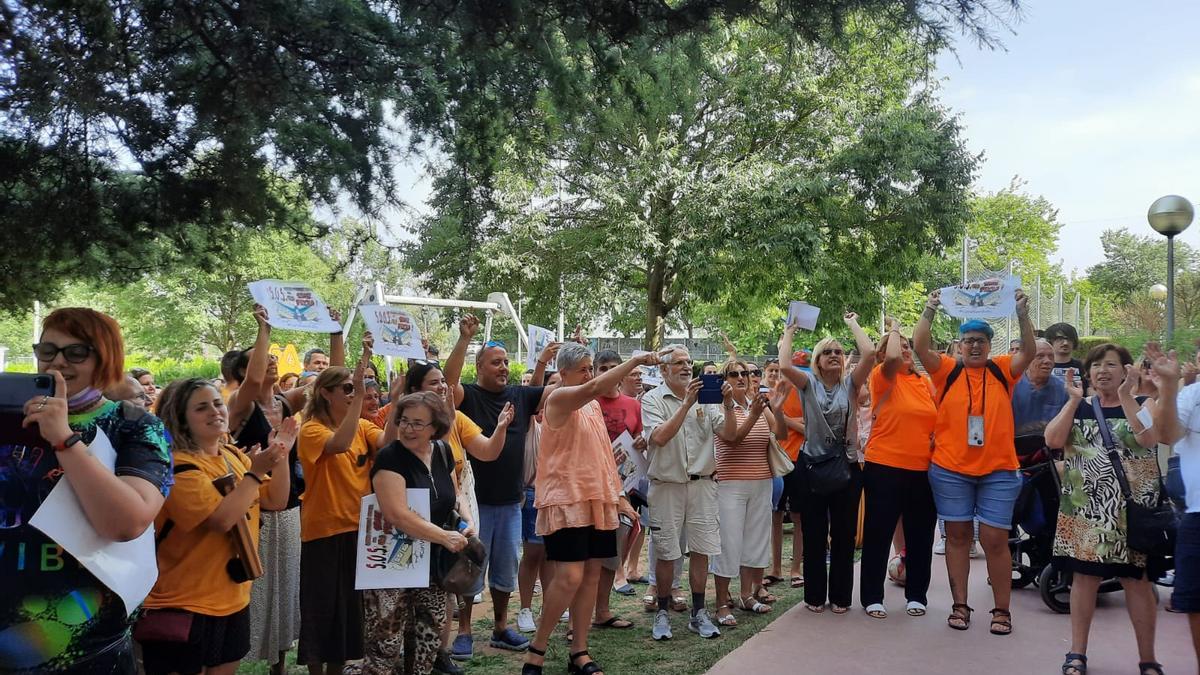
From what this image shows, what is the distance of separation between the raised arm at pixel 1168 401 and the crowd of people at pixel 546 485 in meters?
0.01

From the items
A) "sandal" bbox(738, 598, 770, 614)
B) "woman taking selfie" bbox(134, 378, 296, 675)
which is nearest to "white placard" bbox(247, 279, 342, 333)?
"woman taking selfie" bbox(134, 378, 296, 675)

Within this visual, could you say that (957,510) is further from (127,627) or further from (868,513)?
(127,627)

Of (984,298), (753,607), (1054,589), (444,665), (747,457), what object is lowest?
(444,665)

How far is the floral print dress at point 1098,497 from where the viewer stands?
5102mm

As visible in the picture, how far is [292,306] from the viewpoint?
201 inches

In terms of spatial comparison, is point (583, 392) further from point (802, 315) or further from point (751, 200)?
point (751, 200)

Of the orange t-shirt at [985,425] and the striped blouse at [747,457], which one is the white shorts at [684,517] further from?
the orange t-shirt at [985,425]

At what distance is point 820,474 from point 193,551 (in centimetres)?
445

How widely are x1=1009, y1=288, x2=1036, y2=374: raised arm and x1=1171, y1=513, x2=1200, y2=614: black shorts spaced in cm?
160

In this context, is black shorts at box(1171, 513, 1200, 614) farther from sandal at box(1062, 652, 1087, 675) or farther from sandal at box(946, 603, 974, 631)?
sandal at box(946, 603, 974, 631)

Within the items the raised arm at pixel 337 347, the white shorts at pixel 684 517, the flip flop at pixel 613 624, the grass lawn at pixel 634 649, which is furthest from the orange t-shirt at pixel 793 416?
the raised arm at pixel 337 347

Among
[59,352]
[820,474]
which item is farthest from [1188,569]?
[59,352]

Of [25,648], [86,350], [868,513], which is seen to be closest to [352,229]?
[86,350]

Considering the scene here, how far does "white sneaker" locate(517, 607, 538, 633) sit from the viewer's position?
6.54 meters
